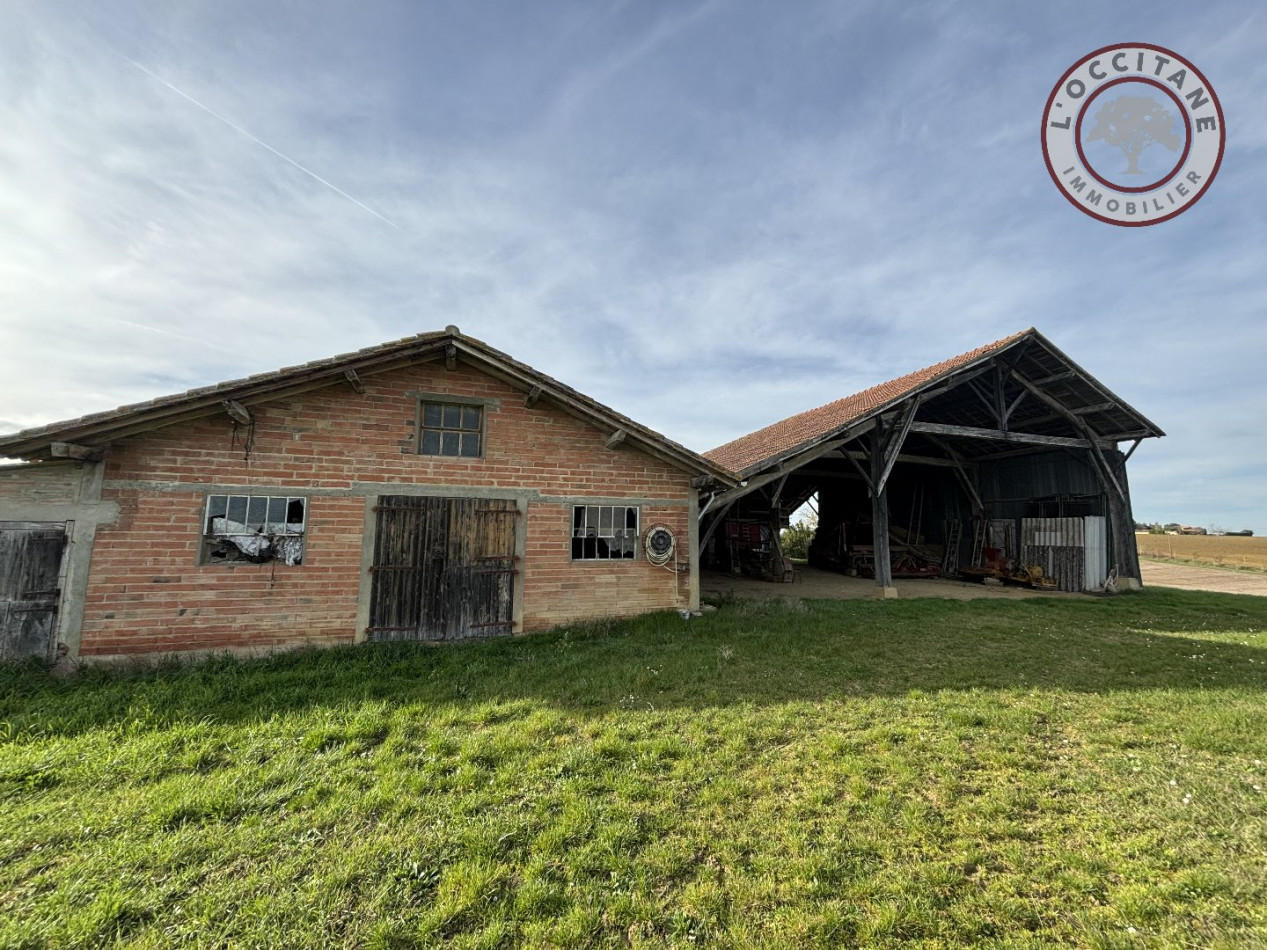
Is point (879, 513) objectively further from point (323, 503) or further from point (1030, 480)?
point (323, 503)

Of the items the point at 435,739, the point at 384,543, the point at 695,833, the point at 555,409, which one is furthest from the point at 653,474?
the point at 695,833

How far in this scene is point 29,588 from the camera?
5922 mm

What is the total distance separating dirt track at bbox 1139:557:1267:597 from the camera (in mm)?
15023

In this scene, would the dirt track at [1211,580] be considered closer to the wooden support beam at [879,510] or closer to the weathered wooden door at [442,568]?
the wooden support beam at [879,510]

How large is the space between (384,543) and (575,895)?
5.83 meters

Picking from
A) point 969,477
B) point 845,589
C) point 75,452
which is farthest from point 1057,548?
point 75,452

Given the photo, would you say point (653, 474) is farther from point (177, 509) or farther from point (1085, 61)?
point (1085, 61)

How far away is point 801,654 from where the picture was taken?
22.9 feet

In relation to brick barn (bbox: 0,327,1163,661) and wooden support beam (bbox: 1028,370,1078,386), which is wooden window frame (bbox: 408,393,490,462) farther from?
wooden support beam (bbox: 1028,370,1078,386)

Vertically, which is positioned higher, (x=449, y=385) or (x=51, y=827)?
(x=449, y=385)

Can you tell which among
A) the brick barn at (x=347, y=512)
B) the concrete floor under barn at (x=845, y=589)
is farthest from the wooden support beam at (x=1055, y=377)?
the brick barn at (x=347, y=512)

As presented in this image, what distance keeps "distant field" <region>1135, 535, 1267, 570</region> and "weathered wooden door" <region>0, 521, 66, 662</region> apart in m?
37.1

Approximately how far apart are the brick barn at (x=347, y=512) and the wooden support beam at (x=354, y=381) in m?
0.06

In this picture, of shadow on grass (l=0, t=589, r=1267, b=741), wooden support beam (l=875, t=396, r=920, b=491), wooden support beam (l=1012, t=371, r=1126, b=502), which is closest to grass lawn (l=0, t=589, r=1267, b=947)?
shadow on grass (l=0, t=589, r=1267, b=741)
